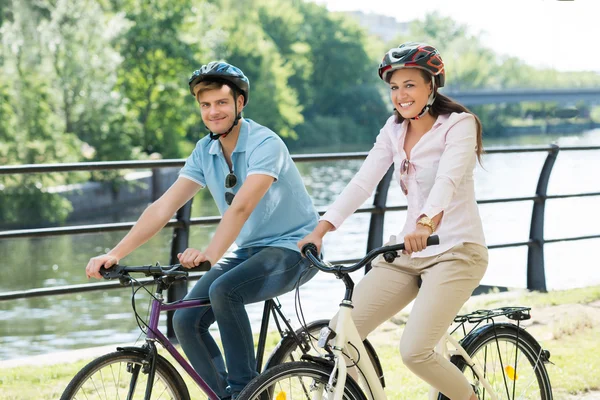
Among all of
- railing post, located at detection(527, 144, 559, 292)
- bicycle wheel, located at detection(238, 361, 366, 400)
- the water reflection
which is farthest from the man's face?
railing post, located at detection(527, 144, 559, 292)

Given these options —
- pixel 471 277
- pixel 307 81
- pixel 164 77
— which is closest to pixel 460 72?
pixel 307 81

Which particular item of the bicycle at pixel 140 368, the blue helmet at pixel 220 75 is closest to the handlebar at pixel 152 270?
the bicycle at pixel 140 368

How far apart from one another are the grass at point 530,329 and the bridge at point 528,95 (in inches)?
2074

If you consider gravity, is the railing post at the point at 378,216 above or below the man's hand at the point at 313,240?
below

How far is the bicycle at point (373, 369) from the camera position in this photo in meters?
2.89

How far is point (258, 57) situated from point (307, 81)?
46.3 feet

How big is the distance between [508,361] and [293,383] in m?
1.09

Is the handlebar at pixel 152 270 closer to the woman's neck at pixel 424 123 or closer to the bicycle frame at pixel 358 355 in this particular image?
the bicycle frame at pixel 358 355

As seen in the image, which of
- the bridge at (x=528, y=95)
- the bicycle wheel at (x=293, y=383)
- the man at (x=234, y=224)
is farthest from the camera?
the bridge at (x=528, y=95)

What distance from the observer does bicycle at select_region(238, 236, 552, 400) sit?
114 inches

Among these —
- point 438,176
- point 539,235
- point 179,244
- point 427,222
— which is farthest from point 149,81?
point 427,222

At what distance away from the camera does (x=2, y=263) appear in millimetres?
23219

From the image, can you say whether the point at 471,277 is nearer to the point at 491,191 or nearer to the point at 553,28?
the point at 491,191

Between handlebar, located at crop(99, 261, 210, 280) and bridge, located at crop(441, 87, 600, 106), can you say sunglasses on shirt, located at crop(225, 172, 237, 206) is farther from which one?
bridge, located at crop(441, 87, 600, 106)
